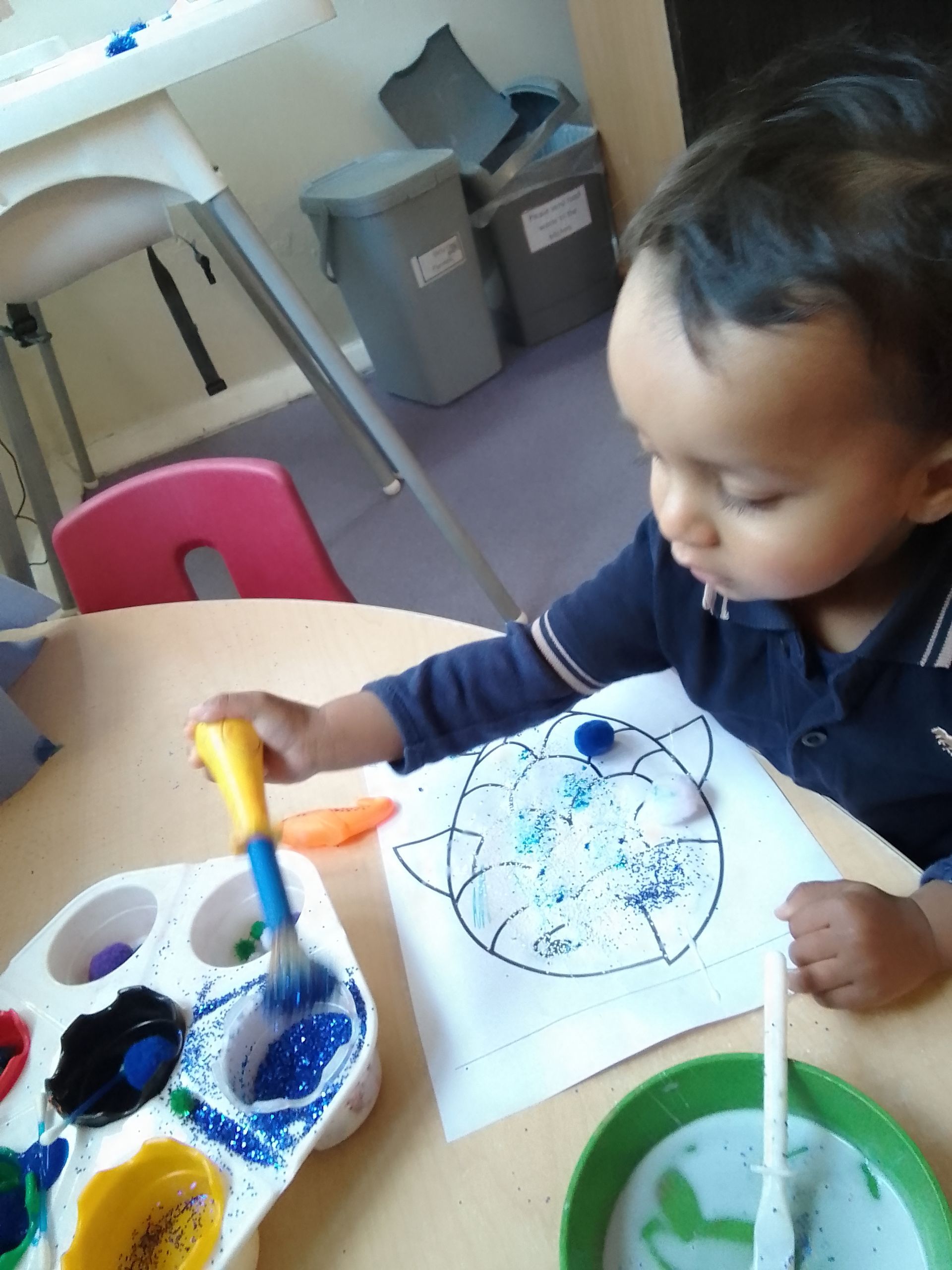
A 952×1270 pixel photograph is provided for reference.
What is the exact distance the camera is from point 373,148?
6.61 ft

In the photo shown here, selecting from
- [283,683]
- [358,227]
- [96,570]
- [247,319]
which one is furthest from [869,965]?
[247,319]

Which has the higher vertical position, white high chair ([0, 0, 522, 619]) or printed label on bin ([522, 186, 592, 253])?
white high chair ([0, 0, 522, 619])

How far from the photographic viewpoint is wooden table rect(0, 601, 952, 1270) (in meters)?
0.38

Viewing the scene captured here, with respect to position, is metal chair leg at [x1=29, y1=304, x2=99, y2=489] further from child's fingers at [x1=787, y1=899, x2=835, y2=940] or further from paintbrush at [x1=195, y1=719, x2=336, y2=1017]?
child's fingers at [x1=787, y1=899, x2=835, y2=940]

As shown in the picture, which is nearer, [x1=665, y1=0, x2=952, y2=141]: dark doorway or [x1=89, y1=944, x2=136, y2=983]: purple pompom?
[x1=89, y1=944, x2=136, y2=983]: purple pompom

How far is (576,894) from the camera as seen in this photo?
48 cm

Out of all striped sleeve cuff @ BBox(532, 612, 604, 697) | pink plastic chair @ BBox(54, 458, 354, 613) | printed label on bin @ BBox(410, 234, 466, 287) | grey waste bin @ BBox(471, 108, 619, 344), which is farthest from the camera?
grey waste bin @ BBox(471, 108, 619, 344)

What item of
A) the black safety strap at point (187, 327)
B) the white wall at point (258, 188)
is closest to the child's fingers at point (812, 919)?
the black safety strap at point (187, 327)

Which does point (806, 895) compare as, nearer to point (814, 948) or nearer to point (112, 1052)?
point (814, 948)

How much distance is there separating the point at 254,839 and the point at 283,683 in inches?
8.3


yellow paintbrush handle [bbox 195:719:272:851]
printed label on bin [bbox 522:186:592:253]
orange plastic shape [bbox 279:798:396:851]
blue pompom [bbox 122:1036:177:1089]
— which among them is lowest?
printed label on bin [bbox 522:186:592:253]

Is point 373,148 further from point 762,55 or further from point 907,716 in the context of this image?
point 907,716

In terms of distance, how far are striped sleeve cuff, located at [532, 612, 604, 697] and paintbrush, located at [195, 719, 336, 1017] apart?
0.18 metres

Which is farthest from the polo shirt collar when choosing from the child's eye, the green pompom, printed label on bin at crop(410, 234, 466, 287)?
printed label on bin at crop(410, 234, 466, 287)
